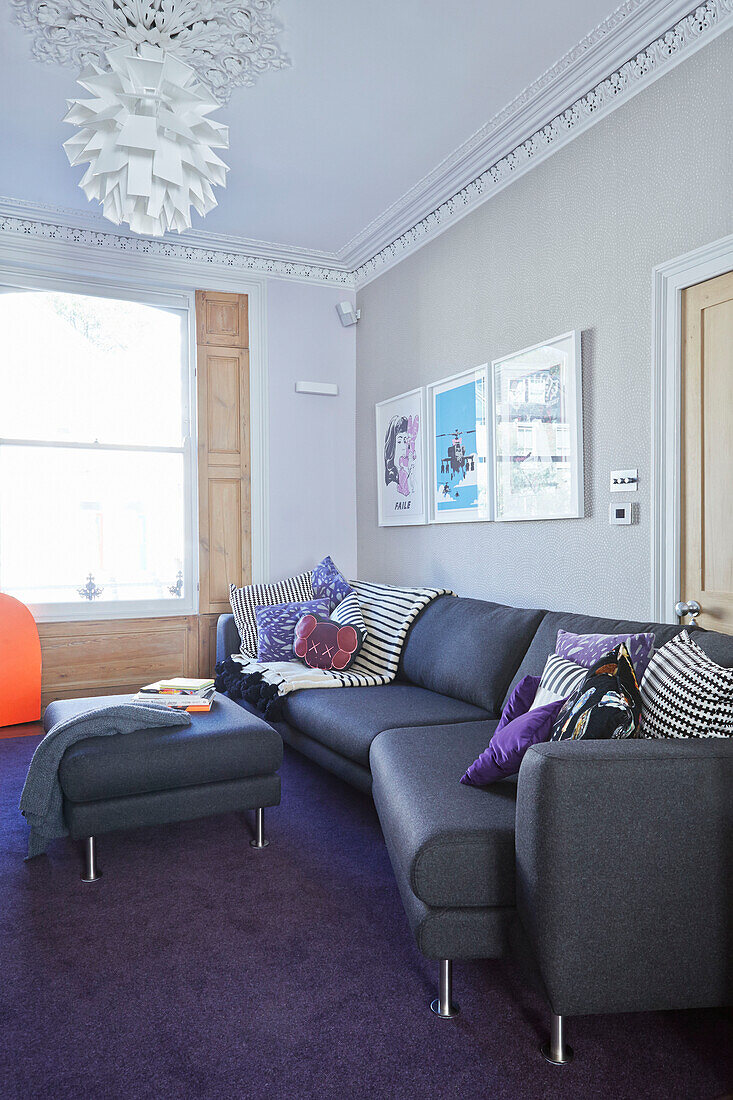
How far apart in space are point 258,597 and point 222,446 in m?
1.05

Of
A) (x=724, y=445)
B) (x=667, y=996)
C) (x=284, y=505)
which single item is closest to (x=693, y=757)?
(x=667, y=996)

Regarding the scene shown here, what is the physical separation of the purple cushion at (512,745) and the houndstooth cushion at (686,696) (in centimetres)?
22

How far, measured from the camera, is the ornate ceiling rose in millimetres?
2539

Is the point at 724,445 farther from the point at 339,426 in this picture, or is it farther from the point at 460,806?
the point at 339,426

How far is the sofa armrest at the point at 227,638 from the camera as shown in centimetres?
424

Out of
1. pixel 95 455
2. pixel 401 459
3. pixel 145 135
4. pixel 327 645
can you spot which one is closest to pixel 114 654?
pixel 95 455

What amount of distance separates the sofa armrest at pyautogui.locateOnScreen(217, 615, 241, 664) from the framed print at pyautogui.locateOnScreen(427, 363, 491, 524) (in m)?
1.29

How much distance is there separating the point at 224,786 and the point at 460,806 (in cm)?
103

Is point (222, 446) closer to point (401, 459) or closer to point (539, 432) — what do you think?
point (401, 459)

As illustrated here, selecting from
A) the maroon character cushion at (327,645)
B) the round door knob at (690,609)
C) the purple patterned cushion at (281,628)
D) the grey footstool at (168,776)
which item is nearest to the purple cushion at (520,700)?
the round door knob at (690,609)

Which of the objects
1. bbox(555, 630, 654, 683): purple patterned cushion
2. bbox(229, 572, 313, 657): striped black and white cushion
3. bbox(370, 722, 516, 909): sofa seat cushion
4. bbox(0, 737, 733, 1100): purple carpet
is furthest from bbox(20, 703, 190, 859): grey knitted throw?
bbox(229, 572, 313, 657): striped black and white cushion

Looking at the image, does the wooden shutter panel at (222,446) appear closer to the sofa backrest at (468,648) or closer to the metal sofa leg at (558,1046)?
the sofa backrest at (468,648)

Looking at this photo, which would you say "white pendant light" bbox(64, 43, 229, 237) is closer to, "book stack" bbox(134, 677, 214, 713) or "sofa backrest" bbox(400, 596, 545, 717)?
"book stack" bbox(134, 677, 214, 713)

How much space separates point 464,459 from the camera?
387 cm
